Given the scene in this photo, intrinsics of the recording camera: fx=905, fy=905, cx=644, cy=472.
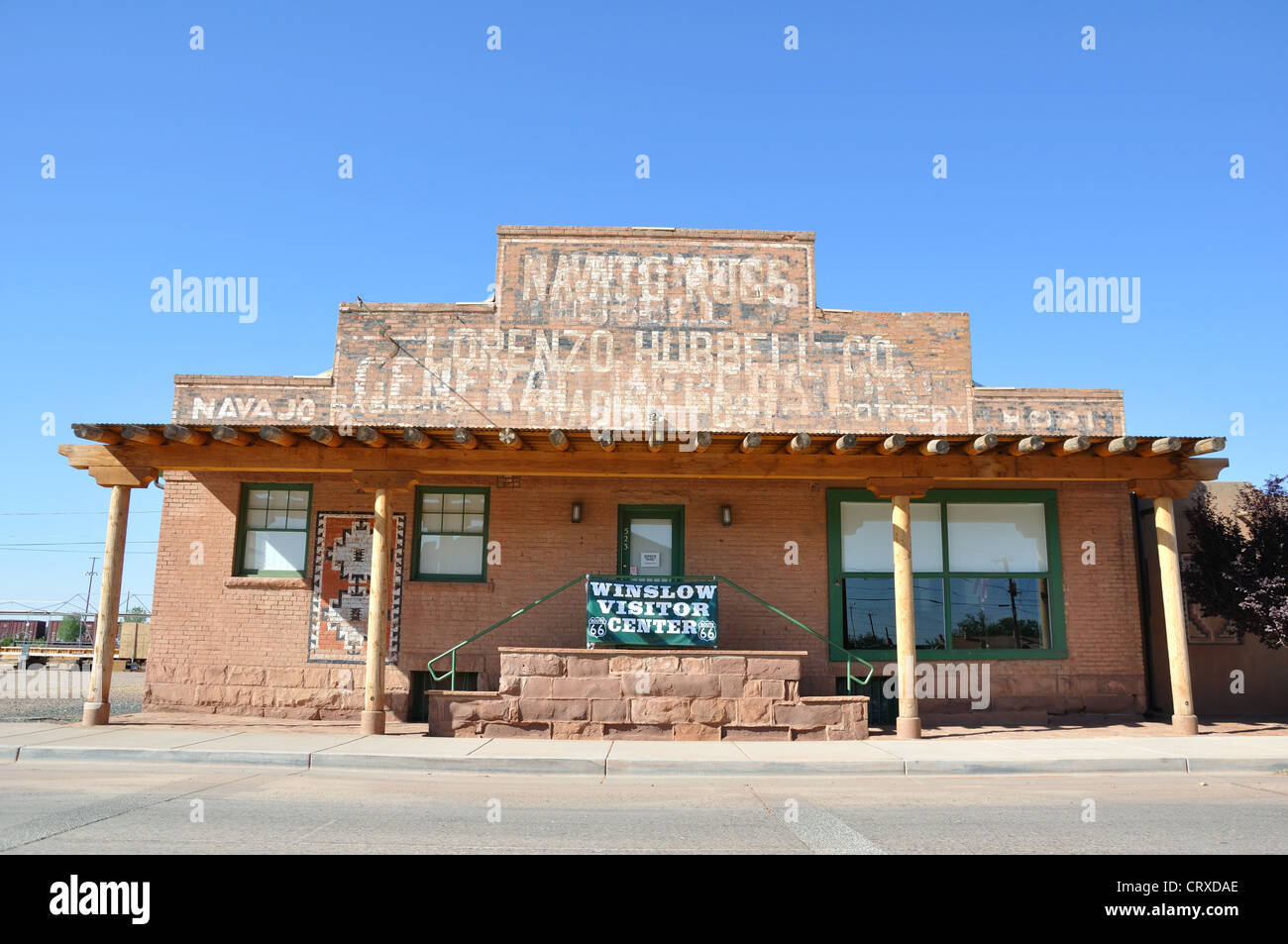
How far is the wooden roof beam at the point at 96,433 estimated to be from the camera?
39.5 feet

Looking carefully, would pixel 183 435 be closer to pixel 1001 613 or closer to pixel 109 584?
pixel 109 584

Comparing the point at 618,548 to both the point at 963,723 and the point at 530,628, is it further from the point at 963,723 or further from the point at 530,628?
the point at 963,723

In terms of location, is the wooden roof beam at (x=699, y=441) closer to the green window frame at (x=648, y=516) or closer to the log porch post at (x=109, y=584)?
the green window frame at (x=648, y=516)

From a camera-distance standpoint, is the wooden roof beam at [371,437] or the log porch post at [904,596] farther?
the log porch post at [904,596]

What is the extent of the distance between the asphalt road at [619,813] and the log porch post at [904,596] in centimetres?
251

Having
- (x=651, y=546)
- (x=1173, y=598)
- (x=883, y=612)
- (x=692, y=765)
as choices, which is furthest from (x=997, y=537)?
(x=692, y=765)

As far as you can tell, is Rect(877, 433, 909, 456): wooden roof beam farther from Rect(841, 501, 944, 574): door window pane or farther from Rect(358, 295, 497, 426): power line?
Rect(358, 295, 497, 426): power line

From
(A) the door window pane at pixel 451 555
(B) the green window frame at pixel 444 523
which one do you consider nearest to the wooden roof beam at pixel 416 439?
(B) the green window frame at pixel 444 523

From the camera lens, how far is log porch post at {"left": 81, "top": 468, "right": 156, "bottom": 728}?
486 inches

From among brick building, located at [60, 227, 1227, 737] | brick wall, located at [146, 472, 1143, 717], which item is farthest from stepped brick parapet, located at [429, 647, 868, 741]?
brick wall, located at [146, 472, 1143, 717]

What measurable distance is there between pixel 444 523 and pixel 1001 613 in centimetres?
877

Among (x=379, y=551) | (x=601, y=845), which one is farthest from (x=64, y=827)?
(x=379, y=551)

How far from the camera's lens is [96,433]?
12.1 m

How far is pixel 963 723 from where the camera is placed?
13.2m
